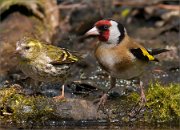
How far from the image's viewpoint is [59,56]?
748 centimetres

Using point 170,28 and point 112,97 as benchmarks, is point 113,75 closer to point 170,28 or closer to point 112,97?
point 112,97

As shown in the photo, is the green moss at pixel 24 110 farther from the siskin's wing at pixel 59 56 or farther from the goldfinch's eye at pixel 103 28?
the goldfinch's eye at pixel 103 28

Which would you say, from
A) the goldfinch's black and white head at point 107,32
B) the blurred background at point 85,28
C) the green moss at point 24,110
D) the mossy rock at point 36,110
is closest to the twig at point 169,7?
the blurred background at point 85,28

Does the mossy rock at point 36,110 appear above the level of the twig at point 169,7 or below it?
below

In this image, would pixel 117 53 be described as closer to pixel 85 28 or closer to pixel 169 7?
pixel 85 28

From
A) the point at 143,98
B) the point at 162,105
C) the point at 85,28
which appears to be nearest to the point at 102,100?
the point at 143,98

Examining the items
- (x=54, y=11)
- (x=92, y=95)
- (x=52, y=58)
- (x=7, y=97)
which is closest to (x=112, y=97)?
(x=92, y=95)

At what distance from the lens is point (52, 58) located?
7398mm

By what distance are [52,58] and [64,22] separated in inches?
162

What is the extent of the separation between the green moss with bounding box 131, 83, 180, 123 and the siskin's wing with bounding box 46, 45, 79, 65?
96cm

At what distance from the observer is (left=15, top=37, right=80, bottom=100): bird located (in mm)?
7184

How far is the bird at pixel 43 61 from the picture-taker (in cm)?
718

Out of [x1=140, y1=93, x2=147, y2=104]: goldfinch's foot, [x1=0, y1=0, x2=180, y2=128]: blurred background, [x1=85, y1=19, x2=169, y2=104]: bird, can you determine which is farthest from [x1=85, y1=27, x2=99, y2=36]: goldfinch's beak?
[x1=0, y1=0, x2=180, y2=128]: blurred background

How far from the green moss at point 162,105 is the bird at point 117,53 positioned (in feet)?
0.37
